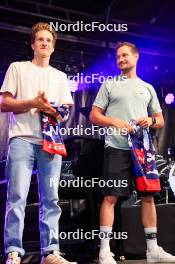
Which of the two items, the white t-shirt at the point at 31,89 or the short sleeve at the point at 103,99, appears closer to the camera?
the white t-shirt at the point at 31,89

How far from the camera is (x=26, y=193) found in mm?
2514

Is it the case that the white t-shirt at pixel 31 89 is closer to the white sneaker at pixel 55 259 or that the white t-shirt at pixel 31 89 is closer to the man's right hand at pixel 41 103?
the man's right hand at pixel 41 103

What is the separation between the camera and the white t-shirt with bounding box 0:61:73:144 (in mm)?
2607

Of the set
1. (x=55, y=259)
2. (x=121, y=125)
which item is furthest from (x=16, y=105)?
(x=55, y=259)

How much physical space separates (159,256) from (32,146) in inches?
50.6

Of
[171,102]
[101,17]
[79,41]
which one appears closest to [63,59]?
[79,41]

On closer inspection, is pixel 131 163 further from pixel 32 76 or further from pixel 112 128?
pixel 32 76

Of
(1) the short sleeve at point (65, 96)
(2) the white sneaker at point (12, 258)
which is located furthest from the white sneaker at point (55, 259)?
(1) the short sleeve at point (65, 96)

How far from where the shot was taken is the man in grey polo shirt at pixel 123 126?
2.95 m

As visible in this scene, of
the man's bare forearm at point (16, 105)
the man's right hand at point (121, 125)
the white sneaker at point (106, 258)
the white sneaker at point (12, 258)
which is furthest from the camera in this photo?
the man's right hand at point (121, 125)

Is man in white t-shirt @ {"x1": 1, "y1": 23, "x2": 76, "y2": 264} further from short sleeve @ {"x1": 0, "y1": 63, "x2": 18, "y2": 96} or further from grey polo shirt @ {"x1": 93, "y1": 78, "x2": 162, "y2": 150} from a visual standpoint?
grey polo shirt @ {"x1": 93, "y1": 78, "x2": 162, "y2": 150}

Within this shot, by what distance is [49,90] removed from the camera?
274 cm

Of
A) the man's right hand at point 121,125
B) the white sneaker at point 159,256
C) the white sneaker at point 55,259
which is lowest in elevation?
the white sneaker at point 159,256

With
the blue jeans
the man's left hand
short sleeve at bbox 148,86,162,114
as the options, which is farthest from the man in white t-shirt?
short sleeve at bbox 148,86,162,114
